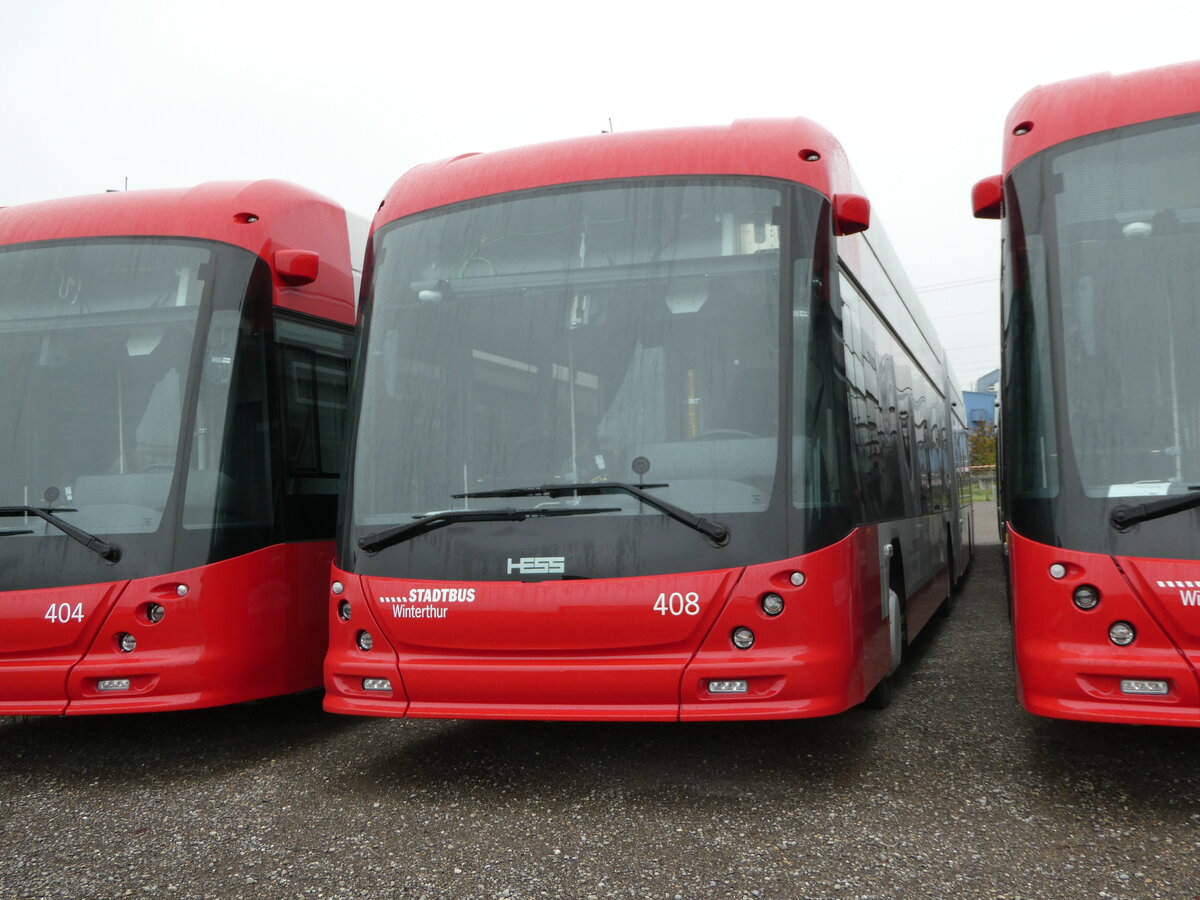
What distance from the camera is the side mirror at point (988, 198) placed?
5645 mm

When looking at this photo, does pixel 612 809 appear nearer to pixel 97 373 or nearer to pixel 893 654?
pixel 893 654

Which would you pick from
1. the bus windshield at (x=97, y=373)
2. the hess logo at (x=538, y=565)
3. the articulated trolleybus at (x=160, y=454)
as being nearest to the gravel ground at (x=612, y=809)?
the articulated trolleybus at (x=160, y=454)

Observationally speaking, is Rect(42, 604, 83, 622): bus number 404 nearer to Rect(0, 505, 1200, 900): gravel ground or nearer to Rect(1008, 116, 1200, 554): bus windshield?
Rect(0, 505, 1200, 900): gravel ground

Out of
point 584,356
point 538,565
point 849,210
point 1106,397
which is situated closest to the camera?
point 1106,397

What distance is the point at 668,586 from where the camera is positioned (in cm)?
501

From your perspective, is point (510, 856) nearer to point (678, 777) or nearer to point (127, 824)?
point (678, 777)

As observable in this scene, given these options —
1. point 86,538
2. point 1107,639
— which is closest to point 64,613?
point 86,538

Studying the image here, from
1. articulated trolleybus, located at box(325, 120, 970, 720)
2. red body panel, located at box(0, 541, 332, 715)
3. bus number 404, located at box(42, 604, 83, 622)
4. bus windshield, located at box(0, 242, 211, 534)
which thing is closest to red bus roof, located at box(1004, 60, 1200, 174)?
articulated trolleybus, located at box(325, 120, 970, 720)

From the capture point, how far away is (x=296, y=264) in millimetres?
6691

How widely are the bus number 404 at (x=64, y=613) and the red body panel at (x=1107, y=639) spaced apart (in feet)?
15.0

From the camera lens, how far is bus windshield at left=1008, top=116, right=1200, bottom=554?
4.79m

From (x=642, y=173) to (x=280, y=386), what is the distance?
2.51 meters

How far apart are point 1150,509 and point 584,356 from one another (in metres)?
2.48

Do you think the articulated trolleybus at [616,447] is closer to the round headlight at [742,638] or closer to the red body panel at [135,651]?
the round headlight at [742,638]
